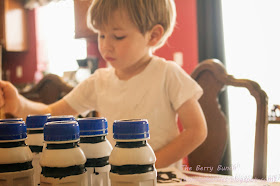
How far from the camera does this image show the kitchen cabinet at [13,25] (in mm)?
4469

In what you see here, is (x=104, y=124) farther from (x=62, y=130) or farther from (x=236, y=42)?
(x=236, y=42)

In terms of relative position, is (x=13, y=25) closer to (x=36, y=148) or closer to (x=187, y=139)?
(x=187, y=139)

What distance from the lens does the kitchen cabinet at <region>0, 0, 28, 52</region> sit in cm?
447

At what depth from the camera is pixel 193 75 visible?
1.24 metres

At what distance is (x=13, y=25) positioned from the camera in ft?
15.1

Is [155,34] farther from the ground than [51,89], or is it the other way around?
[155,34]

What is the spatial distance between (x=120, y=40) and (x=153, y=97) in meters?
0.23

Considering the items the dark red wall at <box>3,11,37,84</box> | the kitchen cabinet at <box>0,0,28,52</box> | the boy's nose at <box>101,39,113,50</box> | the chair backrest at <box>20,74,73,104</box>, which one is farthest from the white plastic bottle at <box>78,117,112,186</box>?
the dark red wall at <box>3,11,37,84</box>

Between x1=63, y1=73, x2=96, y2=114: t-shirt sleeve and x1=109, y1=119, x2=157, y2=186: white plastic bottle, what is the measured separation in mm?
848

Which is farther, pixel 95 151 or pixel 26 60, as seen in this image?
pixel 26 60

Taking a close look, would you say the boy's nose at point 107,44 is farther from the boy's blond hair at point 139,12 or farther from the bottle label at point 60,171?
the bottle label at point 60,171

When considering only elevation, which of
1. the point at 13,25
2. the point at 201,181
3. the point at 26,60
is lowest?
the point at 201,181

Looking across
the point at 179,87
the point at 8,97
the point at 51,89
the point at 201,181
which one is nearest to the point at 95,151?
the point at 201,181

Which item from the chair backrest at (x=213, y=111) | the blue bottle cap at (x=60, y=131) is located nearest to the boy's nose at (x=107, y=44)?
the chair backrest at (x=213, y=111)
